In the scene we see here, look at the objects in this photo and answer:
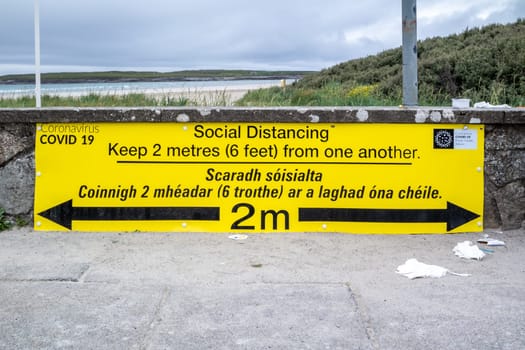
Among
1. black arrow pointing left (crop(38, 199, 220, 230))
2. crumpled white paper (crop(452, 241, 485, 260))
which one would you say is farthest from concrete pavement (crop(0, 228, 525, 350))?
black arrow pointing left (crop(38, 199, 220, 230))

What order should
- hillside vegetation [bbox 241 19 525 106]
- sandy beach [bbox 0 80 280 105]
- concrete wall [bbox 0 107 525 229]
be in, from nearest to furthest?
concrete wall [bbox 0 107 525 229]
sandy beach [bbox 0 80 280 105]
hillside vegetation [bbox 241 19 525 106]

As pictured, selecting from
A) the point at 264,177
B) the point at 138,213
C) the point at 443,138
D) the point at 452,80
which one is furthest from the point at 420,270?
the point at 452,80

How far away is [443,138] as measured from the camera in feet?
16.8

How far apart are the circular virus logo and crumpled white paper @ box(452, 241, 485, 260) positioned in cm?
87

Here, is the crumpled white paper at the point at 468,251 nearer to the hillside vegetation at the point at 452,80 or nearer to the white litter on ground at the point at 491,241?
the white litter on ground at the point at 491,241

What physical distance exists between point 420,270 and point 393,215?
1044 mm

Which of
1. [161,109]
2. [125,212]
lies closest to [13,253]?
[125,212]

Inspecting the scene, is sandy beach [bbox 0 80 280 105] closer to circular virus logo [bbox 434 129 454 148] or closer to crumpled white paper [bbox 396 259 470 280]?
circular virus logo [bbox 434 129 454 148]

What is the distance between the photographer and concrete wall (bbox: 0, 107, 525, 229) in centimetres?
510

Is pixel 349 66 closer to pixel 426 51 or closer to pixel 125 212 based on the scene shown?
pixel 426 51

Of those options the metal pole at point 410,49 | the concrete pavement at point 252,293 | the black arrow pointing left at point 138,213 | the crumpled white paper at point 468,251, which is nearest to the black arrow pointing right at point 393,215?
the concrete pavement at point 252,293

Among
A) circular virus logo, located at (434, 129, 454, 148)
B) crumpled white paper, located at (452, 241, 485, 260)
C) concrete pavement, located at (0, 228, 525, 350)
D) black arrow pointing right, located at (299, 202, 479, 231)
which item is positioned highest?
circular virus logo, located at (434, 129, 454, 148)

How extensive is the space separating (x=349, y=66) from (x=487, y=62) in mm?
10467

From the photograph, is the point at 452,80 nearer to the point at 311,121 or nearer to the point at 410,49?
the point at 410,49
